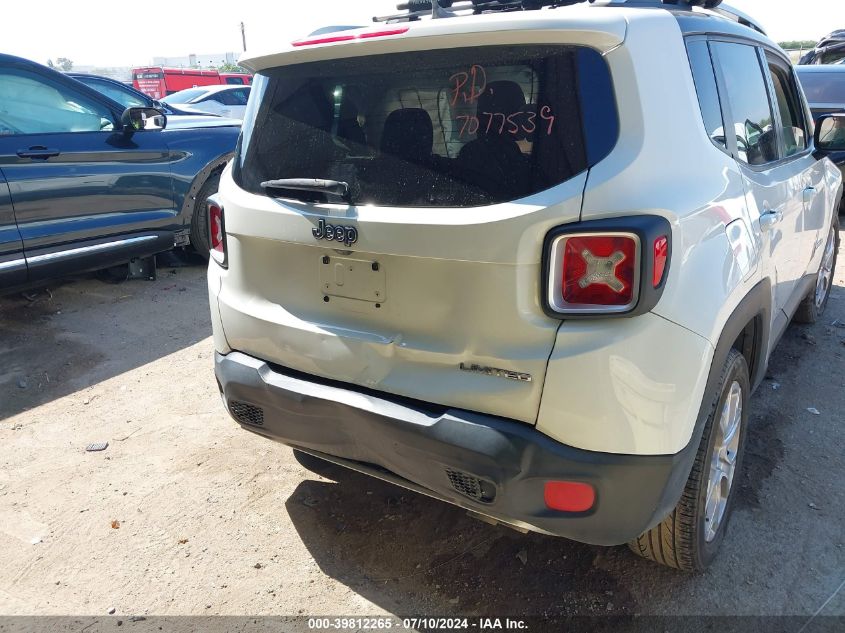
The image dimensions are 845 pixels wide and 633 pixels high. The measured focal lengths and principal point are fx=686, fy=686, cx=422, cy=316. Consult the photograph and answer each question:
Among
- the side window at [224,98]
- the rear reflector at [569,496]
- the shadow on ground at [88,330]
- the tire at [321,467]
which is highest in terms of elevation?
the rear reflector at [569,496]

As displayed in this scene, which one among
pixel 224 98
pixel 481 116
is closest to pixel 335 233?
pixel 481 116

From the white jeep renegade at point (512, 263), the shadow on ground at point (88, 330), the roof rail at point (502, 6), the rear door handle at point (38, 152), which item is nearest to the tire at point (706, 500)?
the white jeep renegade at point (512, 263)

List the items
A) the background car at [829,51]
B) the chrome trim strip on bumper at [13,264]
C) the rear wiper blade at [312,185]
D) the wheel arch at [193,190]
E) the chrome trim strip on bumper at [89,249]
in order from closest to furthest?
1. the rear wiper blade at [312,185]
2. the chrome trim strip on bumper at [13,264]
3. the chrome trim strip on bumper at [89,249]
4. the wheel arch at [193,190]
5. the background car at [829,51]

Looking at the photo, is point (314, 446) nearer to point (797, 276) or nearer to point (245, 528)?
point (245, 528)

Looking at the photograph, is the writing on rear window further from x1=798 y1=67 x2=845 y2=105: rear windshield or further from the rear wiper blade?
x1=798 y1=67 x2=845 y2=105: rear windshield

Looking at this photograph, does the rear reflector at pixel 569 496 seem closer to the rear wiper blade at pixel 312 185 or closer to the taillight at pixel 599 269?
the taillight at pixel 599 269

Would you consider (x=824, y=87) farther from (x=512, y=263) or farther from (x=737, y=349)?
(x=512, y=263)

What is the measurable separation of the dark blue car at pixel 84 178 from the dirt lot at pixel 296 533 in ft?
4.06

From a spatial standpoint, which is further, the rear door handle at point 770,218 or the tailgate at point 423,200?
the rear door handle at point 770,218

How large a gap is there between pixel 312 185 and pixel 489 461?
1.08 m

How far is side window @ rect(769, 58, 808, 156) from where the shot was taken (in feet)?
11.3

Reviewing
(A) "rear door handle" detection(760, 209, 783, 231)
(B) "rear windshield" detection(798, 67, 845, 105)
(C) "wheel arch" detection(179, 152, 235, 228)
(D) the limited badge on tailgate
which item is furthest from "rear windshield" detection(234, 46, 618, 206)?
(B) "rear windshield" detection(798, 67, 845, 105)

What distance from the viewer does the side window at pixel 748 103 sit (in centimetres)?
264

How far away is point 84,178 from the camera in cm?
516
